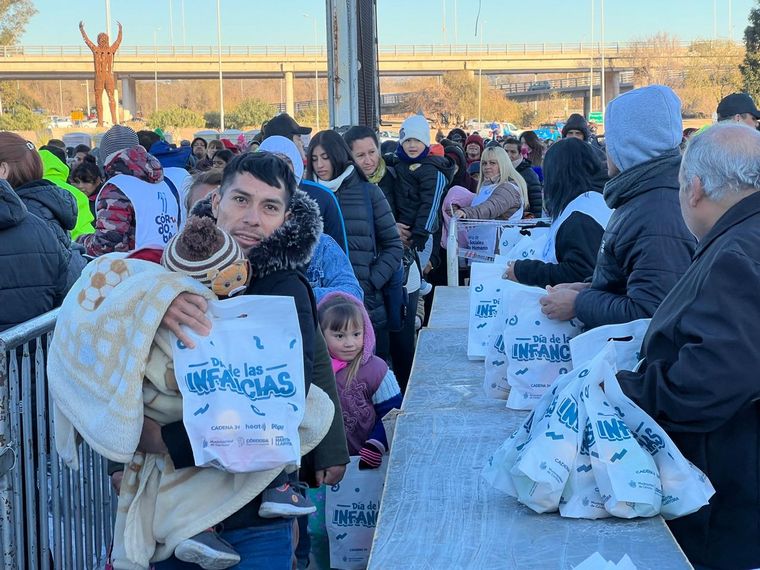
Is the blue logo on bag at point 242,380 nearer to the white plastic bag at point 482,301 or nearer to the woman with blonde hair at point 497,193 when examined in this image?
the white plastic bag at point 482,301

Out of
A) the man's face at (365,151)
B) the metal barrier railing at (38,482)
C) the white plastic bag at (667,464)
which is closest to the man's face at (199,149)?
the man's face at (365,151)

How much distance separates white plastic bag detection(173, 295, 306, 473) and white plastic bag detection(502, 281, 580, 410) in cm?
158

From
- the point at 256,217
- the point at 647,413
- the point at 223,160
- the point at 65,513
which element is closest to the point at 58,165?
the point at 223,160

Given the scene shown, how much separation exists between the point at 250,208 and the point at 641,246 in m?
1.40

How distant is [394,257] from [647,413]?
3552mm

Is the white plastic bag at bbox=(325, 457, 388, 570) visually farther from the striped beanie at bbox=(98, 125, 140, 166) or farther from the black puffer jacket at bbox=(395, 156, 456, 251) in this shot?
the striped beanie at bbox=(98, 125, 140, 166)

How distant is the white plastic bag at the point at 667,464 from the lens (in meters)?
2.81

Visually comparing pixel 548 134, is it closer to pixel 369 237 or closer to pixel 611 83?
pixel 369 237

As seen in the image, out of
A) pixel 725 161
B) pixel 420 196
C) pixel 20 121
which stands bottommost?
pixel 420 196

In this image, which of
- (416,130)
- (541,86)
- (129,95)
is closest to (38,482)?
(416,130)

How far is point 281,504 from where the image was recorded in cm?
273

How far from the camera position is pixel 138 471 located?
107 inches

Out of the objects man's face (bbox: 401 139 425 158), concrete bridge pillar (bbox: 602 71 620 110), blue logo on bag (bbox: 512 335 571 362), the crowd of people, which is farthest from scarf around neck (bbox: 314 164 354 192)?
concrete bridge pillar (bbox: 602 71 620 110)

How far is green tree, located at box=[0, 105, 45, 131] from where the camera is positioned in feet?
188
